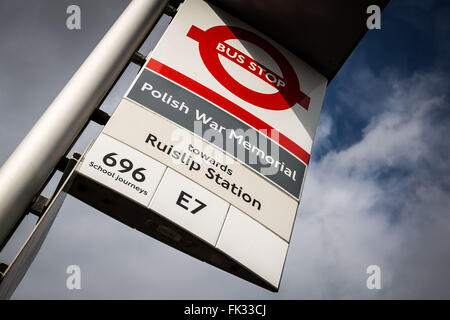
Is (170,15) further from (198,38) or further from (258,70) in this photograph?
(258,70)

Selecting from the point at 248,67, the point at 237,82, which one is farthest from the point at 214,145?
the point at 248,67

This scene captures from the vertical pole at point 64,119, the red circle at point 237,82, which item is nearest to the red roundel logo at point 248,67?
the red circle at point 237,82

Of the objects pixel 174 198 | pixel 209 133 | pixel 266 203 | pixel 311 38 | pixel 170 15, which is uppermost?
pixel 311 38

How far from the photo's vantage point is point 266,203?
131 inches

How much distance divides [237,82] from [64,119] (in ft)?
7.11

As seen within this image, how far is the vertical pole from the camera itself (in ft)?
7.22

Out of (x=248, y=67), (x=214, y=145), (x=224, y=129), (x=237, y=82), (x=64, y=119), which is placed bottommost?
(x=64, y=119)

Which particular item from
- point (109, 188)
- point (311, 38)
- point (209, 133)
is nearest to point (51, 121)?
point (109, 188)

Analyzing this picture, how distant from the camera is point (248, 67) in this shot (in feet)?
14.9

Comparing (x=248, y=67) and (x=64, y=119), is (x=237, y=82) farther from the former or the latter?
(x=64, y=119)

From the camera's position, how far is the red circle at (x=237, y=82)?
4090mm

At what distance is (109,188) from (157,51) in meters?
1.83

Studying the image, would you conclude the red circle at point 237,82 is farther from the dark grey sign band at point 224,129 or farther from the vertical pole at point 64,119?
the vertical pole at point 64,119

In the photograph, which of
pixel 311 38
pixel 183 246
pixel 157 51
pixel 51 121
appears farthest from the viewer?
pixel 311 38
